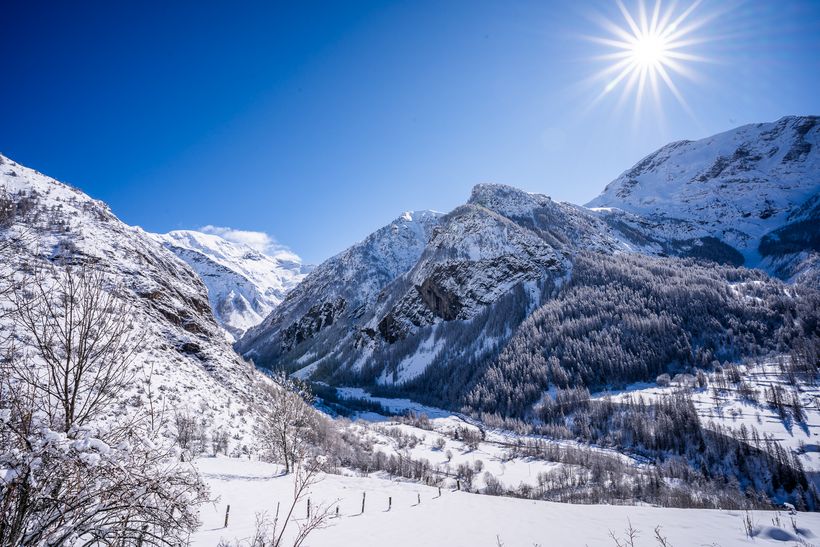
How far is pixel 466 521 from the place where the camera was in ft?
59.3

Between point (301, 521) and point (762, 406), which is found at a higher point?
point (762, 406)

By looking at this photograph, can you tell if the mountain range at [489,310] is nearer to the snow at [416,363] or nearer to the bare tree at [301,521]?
the snow at [416,363]

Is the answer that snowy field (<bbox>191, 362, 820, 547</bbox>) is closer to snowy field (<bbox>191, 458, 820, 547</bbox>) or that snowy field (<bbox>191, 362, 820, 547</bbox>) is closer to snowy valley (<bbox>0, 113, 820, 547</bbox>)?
snowy field (<bbox>191, 458, 820, 547</bbox>)

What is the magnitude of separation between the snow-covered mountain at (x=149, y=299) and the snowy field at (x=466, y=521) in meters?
11.1

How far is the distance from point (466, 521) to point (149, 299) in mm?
40017

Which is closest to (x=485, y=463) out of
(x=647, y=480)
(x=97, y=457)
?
(x=647, y=480)

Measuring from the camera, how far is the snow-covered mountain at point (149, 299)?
97.8 feet

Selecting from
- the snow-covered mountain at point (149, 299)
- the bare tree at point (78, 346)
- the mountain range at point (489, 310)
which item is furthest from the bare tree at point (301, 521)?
the snow-covered mountain at point (149, 299)

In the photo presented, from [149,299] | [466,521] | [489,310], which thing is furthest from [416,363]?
[466,521]

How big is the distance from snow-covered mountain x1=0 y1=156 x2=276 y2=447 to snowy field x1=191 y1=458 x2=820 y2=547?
36.4 feet

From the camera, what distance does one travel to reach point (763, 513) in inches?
721

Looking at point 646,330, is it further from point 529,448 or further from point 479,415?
point 529,448

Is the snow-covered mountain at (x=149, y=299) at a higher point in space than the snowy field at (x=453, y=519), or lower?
higher

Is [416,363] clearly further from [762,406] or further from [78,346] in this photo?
[78,346]
